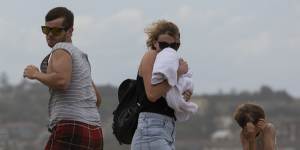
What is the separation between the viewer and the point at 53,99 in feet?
24.9

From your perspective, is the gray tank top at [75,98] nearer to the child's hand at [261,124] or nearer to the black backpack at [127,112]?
the black backpack at [127,112]

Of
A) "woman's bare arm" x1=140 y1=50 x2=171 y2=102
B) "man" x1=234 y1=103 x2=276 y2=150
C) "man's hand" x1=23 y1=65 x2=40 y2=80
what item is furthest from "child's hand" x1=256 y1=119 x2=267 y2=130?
"man's hand" x1=23 y1=65 x2=40 y2=80

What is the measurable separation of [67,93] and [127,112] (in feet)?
1.42

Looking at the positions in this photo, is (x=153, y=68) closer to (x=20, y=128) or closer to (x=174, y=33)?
(x=174, y=33)

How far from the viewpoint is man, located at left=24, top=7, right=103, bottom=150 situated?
24.7 ft

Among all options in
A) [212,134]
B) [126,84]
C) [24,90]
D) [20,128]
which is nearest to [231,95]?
[212,134]

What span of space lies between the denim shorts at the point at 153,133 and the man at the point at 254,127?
6.73ft

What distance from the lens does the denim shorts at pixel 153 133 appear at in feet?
24.5

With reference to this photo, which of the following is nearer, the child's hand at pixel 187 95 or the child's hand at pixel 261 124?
the child's hand at pixel 187 95

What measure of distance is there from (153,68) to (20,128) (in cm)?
10372

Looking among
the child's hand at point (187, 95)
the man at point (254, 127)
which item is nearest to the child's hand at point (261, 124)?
the man at point (254, 127)

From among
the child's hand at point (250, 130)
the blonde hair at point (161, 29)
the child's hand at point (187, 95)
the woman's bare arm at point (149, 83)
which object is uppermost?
the blonde hair at point (161, 29)

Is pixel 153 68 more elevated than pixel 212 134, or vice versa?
pixel 153 68

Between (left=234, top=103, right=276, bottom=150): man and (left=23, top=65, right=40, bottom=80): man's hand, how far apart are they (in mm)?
2599
